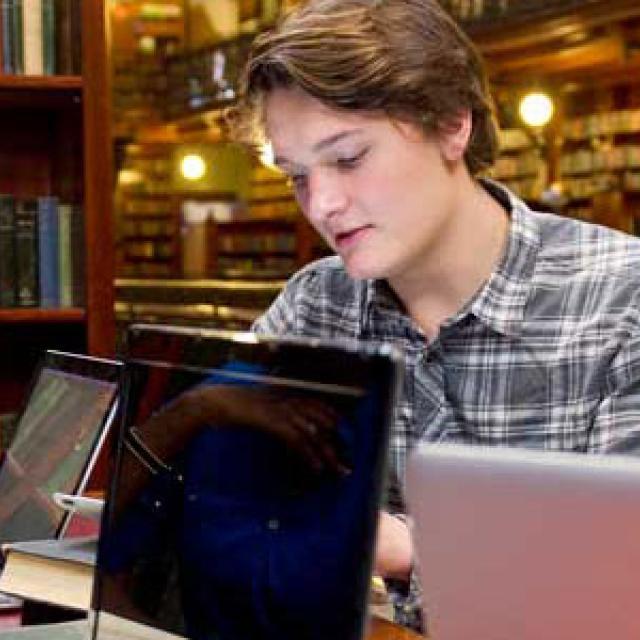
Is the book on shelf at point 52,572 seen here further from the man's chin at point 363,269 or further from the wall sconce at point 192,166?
the wall sconce at point 192,166

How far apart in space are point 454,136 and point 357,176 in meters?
0.16

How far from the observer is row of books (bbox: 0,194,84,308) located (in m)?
2.90

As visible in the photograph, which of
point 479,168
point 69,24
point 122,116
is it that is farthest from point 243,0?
point 479,168

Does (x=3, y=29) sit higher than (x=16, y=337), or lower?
higher

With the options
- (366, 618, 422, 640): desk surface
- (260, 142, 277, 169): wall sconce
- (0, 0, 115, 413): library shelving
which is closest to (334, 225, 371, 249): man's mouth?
(260, 142, 277, 169): wall sconce

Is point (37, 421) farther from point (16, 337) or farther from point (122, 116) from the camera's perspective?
point (122, 116)

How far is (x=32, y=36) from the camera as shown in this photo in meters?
2.89

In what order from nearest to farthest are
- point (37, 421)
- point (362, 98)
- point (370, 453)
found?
point (370, 453), point (362, 98), point (37, 421)

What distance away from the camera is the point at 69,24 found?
291cm

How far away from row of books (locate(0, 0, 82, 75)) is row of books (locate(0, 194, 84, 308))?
0.95ft

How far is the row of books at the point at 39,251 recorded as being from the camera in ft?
9.51

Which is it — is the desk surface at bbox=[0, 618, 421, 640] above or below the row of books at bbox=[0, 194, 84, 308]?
below

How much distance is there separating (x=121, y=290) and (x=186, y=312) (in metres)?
1.62

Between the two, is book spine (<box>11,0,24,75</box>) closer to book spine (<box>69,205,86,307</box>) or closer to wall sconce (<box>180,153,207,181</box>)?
book spine (<box>69,205,86,307</box>)
